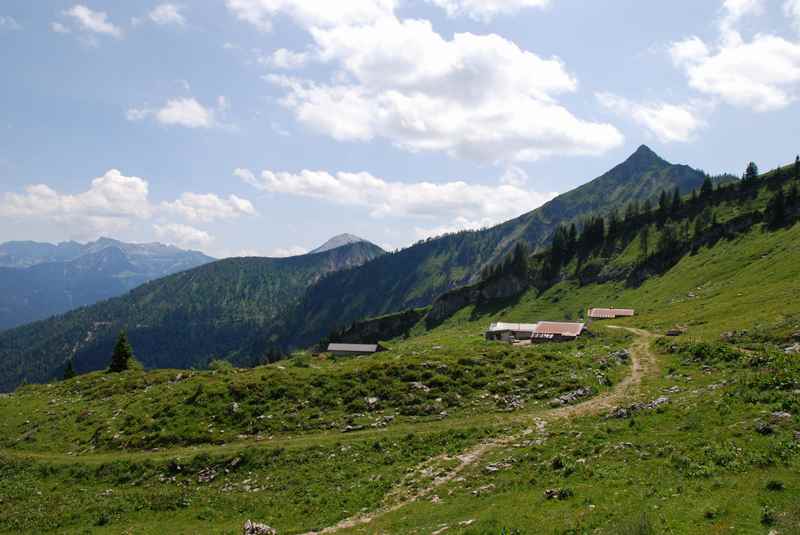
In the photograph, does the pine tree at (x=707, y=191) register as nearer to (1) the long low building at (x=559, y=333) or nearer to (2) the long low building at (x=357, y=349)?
(1) the long low building at (x=559, y=333)

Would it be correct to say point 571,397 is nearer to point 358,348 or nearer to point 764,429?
point 764,429

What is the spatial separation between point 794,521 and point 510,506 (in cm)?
925

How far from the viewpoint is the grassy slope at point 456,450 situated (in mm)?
17359

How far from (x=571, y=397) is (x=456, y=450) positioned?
12433 mm

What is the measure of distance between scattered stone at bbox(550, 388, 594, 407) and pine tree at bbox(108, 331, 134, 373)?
77359mm

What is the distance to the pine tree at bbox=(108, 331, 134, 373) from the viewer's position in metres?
83.7

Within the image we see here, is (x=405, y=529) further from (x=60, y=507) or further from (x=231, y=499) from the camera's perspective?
(x=60, y=507)

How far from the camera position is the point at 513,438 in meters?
28.9

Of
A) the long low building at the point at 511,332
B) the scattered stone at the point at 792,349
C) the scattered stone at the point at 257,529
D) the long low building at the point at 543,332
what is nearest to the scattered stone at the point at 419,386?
the scattered stone at the point at 257,529

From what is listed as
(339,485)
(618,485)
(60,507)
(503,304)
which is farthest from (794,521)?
(503,304)

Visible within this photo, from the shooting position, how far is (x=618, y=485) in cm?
1923

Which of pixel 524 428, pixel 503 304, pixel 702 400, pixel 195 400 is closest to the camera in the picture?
pixel 702 400

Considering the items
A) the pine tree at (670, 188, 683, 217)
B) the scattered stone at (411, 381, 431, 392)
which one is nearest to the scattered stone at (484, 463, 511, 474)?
the scattered stone at (411, 381, 431, 392)

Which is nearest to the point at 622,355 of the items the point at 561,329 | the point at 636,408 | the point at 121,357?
the point at 636,408
